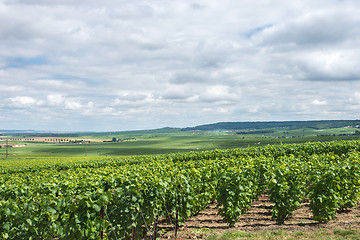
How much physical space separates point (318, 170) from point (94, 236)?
9.39 metres

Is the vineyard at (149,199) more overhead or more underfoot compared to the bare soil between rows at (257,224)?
more overhead

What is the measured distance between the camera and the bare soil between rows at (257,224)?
1026 cm

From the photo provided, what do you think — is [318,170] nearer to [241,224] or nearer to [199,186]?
[241,224]

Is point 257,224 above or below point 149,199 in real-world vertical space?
below

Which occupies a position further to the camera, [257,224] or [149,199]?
[257,224]

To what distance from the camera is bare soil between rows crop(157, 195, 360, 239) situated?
33.7ft

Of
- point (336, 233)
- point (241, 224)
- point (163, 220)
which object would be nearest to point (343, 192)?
point (336, 233)

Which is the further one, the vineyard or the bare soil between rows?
the bare soil between rows

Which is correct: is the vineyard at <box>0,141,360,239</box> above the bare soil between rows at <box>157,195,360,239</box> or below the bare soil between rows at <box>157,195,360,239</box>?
above

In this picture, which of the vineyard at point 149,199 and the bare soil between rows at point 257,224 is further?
the bare soil between rows at point 257,224

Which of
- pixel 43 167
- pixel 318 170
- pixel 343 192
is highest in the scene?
pixel 318 170

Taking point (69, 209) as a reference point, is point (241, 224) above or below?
below

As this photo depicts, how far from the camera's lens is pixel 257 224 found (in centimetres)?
1138

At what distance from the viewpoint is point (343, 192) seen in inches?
431
